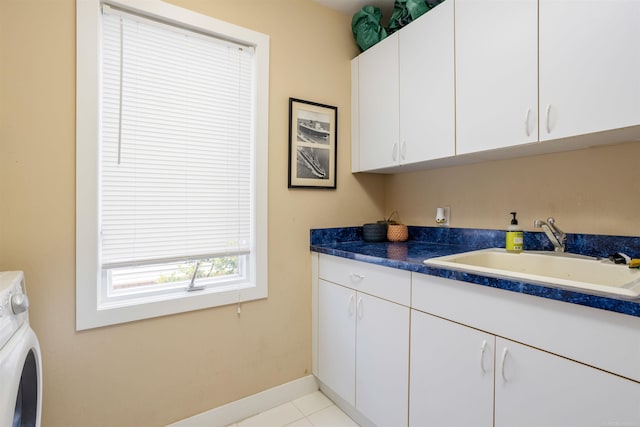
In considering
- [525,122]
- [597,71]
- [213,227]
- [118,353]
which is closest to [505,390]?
[525,122]

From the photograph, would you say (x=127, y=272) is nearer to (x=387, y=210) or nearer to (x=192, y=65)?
(x=192, y=65)

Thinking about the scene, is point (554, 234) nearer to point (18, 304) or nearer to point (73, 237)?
point (18, 304)

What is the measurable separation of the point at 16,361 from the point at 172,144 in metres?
1.06

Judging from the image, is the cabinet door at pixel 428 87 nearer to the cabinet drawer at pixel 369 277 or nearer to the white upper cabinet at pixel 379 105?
the white upper cabinet at pixel 379 105

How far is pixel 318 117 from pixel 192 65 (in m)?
0.78

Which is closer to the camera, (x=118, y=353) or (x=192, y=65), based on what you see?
(x=118, y=353)

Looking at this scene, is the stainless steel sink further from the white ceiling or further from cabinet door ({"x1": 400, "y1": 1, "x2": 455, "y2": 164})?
the white ceiling

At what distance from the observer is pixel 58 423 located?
1.29 metres

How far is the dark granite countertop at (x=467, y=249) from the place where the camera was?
0.85 m

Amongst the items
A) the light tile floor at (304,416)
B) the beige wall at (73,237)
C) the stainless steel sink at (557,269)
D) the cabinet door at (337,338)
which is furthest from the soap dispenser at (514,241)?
the light tile floor at (304,416)

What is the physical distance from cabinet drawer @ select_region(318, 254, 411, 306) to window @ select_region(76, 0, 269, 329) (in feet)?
1.29

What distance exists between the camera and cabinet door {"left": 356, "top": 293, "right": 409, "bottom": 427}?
1.37m

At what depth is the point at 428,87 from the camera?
160 cm

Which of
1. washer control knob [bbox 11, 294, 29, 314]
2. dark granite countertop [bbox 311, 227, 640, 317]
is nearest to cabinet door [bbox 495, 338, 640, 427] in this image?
dark granite countertop [bbox 311, 227, 640, 317]
